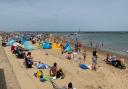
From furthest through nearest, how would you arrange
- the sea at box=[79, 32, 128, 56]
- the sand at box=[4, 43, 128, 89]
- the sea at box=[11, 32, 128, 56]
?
the sea at box=[11, 32, 128, 56] < the sea at box=[79, 32, 128, 56] < the sand at box=[4, 43, 128, 89]

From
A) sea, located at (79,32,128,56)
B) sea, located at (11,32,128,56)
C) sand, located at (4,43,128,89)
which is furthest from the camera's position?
sea, located at (11,32,128,56)

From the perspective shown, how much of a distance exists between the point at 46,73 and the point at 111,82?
4.46 meters

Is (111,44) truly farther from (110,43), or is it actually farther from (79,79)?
(79,79)

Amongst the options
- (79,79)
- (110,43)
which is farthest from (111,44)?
(79,79)

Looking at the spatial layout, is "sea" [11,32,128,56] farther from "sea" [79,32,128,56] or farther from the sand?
the sand

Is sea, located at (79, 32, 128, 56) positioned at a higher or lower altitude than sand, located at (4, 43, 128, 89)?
lower

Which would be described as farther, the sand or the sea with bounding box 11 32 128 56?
the sea with bounding box 11 32 128 56

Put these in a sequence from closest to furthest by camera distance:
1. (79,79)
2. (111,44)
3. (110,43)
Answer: (79,79) → (111,44) → (110,43)

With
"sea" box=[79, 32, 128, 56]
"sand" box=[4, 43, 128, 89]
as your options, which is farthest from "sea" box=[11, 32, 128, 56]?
"sand" box=[4, 43, 128, 89]

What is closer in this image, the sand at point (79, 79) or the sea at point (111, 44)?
the sand at point (79, 79)

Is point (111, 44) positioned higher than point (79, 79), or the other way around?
point (79, 79)

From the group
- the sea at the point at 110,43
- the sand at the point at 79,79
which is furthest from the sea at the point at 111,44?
the sand at the point at 79,79

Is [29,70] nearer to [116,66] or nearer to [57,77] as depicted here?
[57,77]

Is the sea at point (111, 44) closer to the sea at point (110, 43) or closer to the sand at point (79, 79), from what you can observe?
the sea at point (110, 43)
